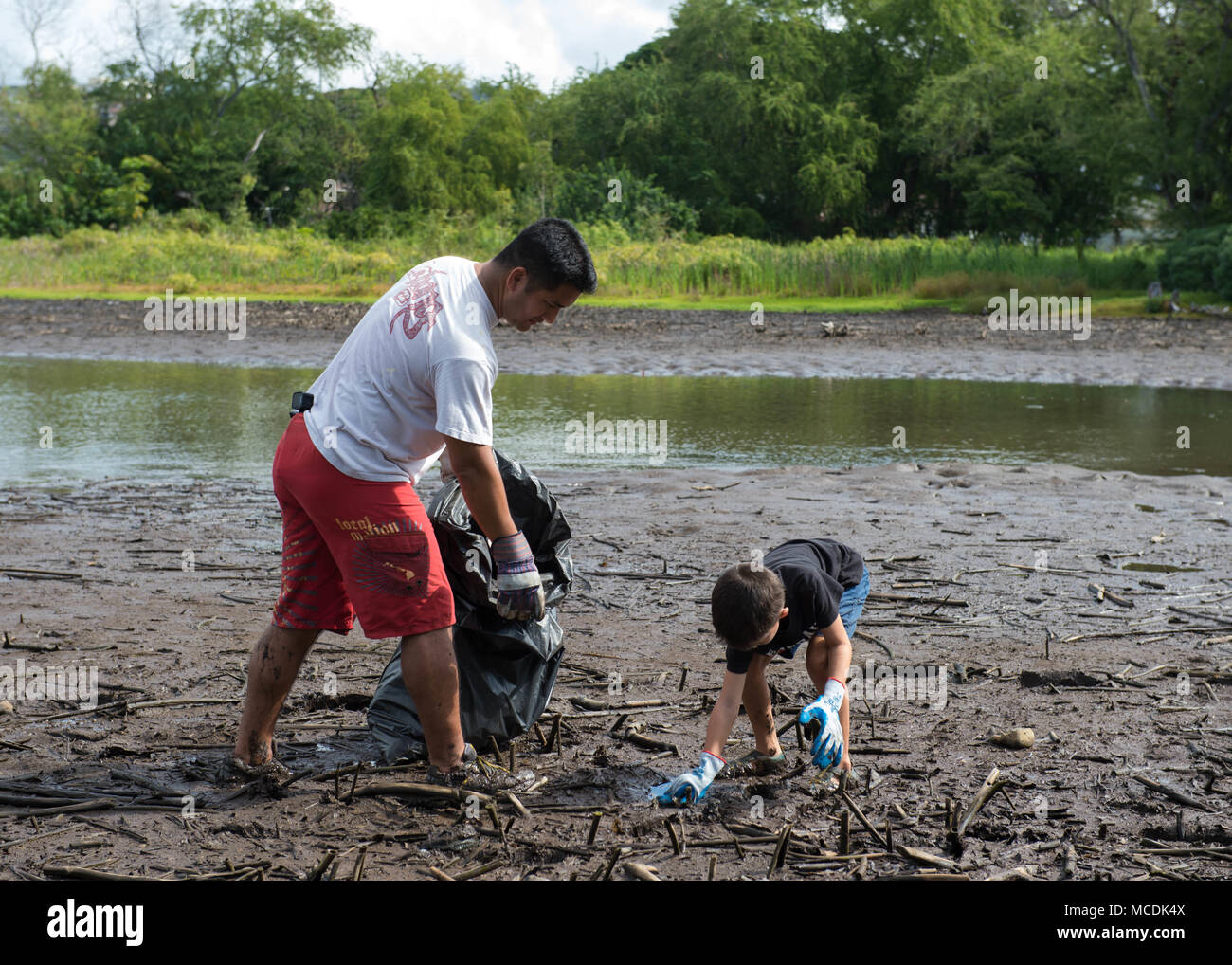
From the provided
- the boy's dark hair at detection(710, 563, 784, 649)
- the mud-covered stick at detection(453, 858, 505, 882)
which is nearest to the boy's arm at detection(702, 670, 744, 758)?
the boy's dark hair at detection(710, 563, 784, 649)

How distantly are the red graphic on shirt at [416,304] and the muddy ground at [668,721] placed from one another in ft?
4.72

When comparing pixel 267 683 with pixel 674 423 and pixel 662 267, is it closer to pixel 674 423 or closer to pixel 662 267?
pixel 674 423

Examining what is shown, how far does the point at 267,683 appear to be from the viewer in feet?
12.4

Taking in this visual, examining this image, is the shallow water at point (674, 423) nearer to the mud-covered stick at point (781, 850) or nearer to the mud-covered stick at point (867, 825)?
the mud-covered stick at point (867, 825)

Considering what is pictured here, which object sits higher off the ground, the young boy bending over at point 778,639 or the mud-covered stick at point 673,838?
the young boy bending over at point 778,639

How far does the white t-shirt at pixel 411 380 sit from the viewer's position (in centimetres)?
331

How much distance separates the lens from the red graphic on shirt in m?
3.38

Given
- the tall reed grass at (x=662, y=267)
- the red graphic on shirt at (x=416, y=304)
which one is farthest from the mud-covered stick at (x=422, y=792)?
the tall reed grass at (x=662, y=267)

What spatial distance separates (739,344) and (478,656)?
54.2 ft

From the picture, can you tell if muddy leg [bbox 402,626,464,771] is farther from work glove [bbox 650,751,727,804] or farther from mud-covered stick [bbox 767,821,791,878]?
mud-covered stick [bbox 767,821,791,878]

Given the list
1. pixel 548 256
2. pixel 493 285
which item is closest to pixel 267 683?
pixel 493 285

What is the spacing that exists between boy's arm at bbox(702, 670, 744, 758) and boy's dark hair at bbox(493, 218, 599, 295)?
4.25ft
